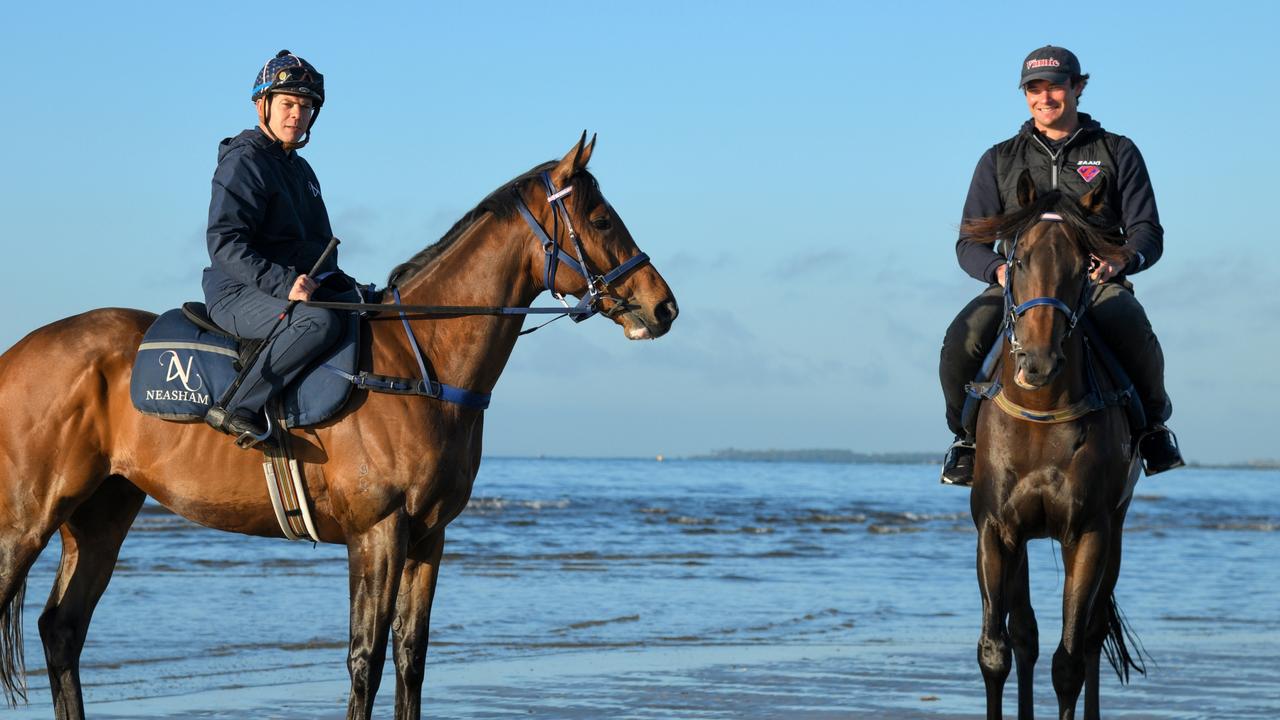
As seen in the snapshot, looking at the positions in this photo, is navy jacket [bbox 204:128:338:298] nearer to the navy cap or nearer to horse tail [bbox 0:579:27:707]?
horse tail [bbox 0:579:27:707]

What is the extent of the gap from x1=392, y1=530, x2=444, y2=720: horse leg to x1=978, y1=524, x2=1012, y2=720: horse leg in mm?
2119

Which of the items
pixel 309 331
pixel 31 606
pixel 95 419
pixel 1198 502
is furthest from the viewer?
pixel 1198 502

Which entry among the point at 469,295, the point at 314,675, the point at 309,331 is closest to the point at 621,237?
the point at 469,295

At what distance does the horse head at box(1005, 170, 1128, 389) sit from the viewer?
497 centimetres

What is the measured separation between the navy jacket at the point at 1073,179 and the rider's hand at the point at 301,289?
2.61m

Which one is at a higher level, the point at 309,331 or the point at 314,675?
the point at 309,331

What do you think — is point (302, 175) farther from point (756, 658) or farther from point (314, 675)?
point (756, 658)

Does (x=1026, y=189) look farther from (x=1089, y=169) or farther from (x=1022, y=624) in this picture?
(x=1022, y=624)

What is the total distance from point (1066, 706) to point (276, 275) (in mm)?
3474

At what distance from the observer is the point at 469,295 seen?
5.23 m

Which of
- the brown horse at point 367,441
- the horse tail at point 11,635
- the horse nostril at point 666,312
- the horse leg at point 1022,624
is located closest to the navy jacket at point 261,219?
the brown horse at point 367,441

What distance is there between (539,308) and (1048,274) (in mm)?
1848

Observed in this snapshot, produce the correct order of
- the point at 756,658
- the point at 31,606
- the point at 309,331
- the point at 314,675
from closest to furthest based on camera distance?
the point at 309,331 < the point at 314,675 < the point at 756,658 < the point at 31,606

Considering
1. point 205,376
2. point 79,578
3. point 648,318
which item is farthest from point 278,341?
point 79,578
